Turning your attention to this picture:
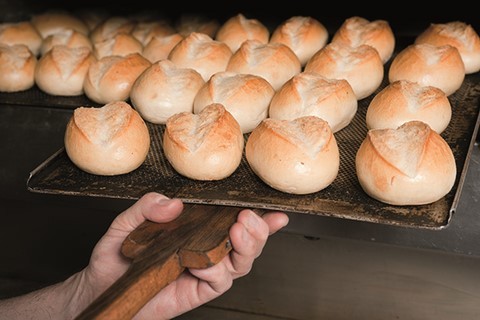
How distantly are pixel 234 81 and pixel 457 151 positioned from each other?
701mm

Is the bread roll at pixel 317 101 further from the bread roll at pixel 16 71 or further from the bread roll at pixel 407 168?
the bread roll at pixel 16 71

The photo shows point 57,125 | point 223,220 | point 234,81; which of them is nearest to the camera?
point 223,220

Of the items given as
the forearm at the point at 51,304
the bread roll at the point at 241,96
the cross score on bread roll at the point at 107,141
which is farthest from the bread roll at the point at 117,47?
the forearm at the point at 51,304

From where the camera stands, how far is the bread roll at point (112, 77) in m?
2.25

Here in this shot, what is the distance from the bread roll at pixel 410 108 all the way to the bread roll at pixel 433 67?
0.18m

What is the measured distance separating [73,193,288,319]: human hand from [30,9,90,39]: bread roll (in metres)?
1.47

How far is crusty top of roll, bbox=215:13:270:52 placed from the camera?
8.51 ft

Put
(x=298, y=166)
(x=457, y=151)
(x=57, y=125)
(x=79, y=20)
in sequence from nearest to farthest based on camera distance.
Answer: (x=298, y=166) < (x=457, y=151) < (x=57, y=125) < (x=79, y=20)

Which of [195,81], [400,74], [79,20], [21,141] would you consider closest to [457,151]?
[400,74]

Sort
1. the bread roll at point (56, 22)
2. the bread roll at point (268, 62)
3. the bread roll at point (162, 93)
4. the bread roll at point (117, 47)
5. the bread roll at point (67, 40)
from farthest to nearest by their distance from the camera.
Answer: the bread roll at point (56, 22)
the bread roll at point (67, 40)
the bread roll at point (117, 47)
the bread roll at point (268, 62)
the bread roll at point (162, 93)

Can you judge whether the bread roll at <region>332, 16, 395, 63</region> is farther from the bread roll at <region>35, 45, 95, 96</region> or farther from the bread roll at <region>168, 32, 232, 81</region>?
the bread roll at <region>35, 45, 95, 96</region>

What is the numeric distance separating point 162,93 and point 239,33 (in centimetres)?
64

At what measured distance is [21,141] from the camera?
2.32 m

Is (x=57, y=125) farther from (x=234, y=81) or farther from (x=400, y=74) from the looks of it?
(x=400, y=74)
